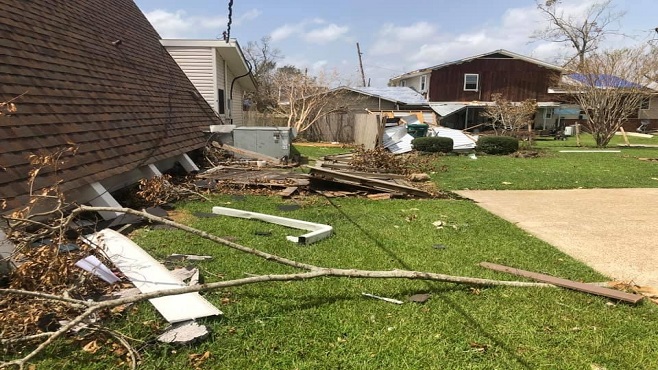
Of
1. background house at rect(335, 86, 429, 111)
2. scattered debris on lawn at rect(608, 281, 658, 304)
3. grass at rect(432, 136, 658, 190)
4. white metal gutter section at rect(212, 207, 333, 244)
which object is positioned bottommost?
scattered debris on lawn at rect(608, 281, 658, 304)

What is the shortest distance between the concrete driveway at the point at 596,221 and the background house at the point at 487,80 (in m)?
24.7

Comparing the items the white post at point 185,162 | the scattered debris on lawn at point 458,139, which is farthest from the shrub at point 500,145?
the white post at point 185,162

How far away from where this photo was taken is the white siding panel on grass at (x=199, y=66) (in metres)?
15.6

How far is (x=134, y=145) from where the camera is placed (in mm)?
7539

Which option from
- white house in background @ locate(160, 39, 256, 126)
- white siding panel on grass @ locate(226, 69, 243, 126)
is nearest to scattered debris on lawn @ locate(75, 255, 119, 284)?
white house in background @ locate(160, 39, 256, 126)

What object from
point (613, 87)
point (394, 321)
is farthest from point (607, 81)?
point (394, 321)

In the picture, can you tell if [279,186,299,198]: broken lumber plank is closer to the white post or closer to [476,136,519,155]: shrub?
the white post

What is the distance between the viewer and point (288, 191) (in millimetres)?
8906

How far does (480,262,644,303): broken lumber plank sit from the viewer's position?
3.96 meters

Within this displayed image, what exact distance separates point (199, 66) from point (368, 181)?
968 centimetres

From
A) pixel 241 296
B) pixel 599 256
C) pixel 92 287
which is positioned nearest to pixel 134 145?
pixel 92 287

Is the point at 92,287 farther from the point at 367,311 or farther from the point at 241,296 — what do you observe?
the point at 367,311

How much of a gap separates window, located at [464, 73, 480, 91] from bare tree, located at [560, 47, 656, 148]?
11587 mm

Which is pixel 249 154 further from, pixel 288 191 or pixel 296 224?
pixel 296 224
